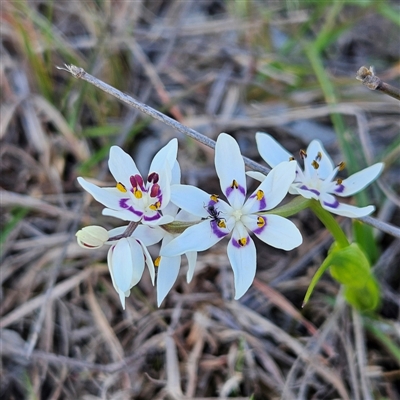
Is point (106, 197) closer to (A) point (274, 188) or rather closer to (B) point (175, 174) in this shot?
(B) point (175, 174)

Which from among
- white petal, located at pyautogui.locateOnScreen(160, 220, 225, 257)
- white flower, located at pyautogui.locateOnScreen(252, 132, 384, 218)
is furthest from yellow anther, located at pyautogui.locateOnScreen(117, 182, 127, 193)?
white flower, located at pyautogui.locateOnScreen(252, 132, 384, 218)

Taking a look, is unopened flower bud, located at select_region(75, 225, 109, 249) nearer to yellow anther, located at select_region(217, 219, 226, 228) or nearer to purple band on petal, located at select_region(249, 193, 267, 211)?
yellow anther, located at select_region(217, 219, 226, 228)

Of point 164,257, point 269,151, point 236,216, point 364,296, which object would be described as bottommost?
point 364,296

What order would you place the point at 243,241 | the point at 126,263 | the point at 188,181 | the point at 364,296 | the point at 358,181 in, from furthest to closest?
the point at 188,181 → the point at 364,296 → the point at 358,181 → the point at 243,241 → the point at 126,263

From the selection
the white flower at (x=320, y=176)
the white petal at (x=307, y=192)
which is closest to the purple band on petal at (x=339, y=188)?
the white flower at (x=320, y=176)

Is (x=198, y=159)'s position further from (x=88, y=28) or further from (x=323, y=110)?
(x=88, y=28)

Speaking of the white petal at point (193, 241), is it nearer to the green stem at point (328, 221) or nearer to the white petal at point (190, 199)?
the white petal at point (190, 199)

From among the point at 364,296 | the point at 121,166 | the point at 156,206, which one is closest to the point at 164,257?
the point at 156,206
